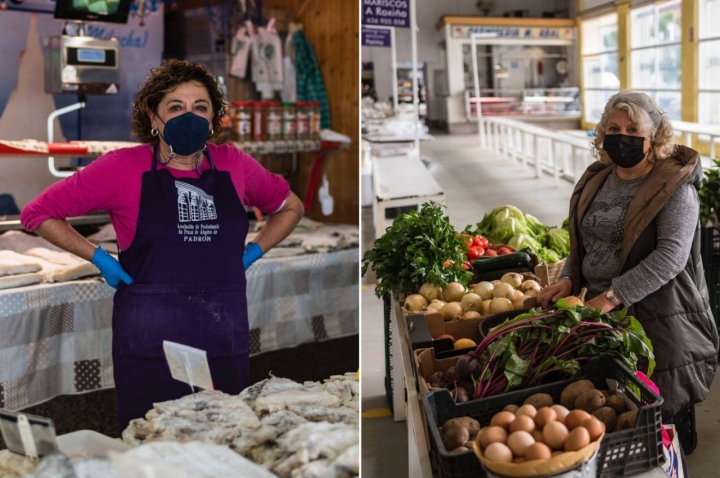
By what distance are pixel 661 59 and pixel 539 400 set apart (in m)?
5.65

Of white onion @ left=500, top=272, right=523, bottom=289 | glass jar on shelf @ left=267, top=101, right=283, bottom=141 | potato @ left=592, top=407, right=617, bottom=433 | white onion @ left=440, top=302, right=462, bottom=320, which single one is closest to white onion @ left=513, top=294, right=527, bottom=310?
white onion @ left=500, top=272, right=523, bottom=289

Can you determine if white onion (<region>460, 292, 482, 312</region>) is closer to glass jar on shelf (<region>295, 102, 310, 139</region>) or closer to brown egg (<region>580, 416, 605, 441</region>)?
brown egg (<region>580, 416, 605, 441</region>)

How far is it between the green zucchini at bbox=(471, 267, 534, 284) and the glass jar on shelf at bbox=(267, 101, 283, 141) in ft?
6.75

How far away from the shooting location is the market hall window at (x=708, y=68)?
6059 millimetres

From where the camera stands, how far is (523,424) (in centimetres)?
175

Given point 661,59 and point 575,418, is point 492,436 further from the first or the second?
point 661,59

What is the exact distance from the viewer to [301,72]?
19.9 ft

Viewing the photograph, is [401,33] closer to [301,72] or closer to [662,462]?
[301,72]

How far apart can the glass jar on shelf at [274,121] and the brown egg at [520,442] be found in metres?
3.91

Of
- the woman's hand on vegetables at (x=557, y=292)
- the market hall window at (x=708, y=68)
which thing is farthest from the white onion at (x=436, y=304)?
the market hall window at (x=708, y=68)

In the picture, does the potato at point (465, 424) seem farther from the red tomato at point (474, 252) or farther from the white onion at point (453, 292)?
the red tomato at point (474, 252)

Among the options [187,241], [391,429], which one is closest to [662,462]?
[187,241]

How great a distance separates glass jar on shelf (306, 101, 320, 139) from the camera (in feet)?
18.2

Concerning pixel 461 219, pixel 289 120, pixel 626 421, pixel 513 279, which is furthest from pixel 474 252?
pixel 626 421
